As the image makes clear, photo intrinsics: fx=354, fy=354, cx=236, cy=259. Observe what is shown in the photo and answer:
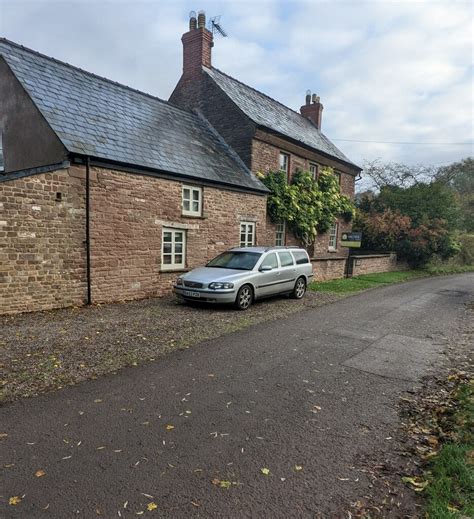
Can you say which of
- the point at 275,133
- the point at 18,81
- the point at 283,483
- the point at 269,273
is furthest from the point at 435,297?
the point at 18,81

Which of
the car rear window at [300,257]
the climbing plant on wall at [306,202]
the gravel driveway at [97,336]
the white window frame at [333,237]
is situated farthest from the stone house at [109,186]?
the white window frame at [333,237]

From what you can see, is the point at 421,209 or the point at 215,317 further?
the point at 421,209

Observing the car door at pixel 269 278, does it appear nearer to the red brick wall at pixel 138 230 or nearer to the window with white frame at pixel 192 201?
the red brick wall at pixel 138 230

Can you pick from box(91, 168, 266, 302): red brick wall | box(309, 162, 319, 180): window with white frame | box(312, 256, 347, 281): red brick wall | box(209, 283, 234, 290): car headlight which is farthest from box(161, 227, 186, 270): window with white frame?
box(309, 162, 319, 180): window with white frame

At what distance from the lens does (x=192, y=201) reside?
12609mm

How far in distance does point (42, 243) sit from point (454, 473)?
29.7ft

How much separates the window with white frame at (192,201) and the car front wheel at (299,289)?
4.29 m

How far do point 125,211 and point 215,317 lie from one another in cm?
436

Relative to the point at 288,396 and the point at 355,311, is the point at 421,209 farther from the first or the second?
the point at 288,396

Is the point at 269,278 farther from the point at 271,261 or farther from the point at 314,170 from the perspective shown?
the point at 314,170

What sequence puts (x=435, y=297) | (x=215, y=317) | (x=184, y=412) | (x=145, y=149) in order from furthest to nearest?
1. (x=435, y=297)
2. (x=145, y=149)
3. (x=215, y=317)
4. (x=184, y=412)

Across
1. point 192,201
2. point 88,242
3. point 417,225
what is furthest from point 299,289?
point 417,225

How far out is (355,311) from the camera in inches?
394

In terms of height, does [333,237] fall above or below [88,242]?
above
